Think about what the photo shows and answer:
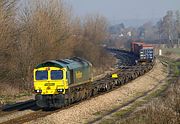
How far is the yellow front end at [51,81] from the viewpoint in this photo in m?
25.6

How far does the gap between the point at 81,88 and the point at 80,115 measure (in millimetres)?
6140

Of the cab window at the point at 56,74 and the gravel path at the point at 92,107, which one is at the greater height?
the cab window at the point at 56,74

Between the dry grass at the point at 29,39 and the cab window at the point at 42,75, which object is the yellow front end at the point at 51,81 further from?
the dry grass at the point at 29,39

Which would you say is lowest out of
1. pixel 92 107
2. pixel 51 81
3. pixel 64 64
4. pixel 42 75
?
pixel 92 107

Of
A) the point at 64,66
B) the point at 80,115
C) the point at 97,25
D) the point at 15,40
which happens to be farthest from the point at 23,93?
the point at 97,25

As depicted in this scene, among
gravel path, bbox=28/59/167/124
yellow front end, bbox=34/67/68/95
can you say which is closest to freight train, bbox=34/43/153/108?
yellow front end, bbox=34/67/68/95

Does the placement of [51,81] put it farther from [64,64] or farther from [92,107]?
[92,107]

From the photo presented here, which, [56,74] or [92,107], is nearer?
[56,74]

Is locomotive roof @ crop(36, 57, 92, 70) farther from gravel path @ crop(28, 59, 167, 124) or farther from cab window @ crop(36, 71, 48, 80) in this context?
gravel path @ crop(28, 59, 167, 124)

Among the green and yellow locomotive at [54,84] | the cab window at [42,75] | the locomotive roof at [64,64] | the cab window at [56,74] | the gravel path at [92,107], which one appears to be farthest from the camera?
the locomotive roof at [64,64]

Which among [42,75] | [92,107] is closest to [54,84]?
[42,75]

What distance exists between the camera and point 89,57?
7231 centimetres

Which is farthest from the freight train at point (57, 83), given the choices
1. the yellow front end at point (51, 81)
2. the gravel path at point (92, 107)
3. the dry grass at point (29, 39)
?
the dry grass at point (29, 39)

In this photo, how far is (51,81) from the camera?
25781mm
